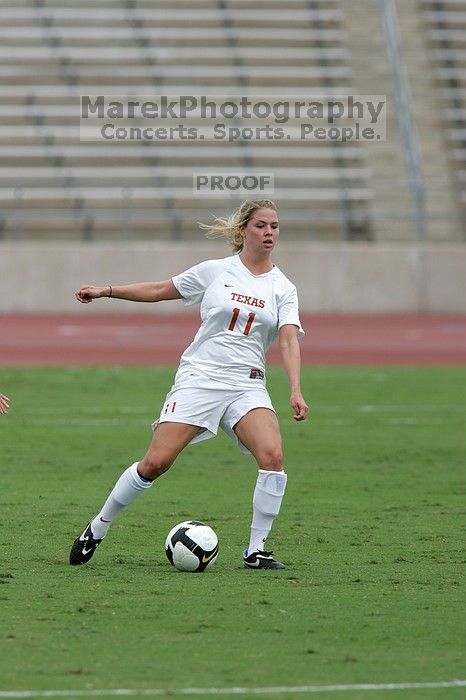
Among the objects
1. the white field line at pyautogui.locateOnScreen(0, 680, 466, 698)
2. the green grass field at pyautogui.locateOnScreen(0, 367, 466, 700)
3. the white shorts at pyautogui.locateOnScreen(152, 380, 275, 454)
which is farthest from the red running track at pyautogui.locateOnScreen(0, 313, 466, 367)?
the white field line at pyautogui.locateOnScreen(0, 680, 466, 698)

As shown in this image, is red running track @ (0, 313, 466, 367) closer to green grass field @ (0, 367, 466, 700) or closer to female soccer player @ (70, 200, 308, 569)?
green grass field @ (0, 367, 466, 700)

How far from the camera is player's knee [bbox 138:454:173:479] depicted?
25.2 ft

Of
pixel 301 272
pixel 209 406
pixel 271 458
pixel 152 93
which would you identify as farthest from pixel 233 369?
pixel 152 93

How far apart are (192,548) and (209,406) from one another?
81cm

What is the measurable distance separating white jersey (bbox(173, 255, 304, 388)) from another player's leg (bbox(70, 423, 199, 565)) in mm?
376

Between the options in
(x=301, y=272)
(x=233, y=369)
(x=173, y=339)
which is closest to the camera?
(x=233, y=369)

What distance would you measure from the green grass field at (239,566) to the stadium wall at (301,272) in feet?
41.0

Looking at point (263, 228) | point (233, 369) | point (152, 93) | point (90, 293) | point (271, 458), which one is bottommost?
point (271, 458)

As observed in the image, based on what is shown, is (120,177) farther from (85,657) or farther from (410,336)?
(85,657)

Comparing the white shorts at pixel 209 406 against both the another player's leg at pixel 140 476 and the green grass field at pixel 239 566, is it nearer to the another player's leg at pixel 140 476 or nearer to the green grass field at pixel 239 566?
the another player's leg at pixel 140 476

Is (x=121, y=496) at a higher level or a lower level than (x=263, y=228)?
lower

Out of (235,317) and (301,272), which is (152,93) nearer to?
(301,272)

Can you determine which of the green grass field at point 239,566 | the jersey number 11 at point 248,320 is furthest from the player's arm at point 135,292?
the green grass field at point 239,566

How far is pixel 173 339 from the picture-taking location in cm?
2450
